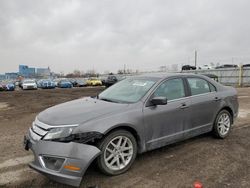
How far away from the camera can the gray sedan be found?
2975 millimetres

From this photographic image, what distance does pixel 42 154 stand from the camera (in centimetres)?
300

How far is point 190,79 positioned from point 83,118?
2.50 m

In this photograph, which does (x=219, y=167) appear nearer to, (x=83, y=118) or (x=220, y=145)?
(x=220, y=145)

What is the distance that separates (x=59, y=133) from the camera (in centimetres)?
307

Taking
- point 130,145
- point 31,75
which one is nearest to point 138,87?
point 130,145

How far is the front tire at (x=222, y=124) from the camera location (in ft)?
16.4

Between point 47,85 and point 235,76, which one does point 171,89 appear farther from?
point 47,85

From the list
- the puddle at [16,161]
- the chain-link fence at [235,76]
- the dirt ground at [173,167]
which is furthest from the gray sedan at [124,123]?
the chain-link fence at [235,76]

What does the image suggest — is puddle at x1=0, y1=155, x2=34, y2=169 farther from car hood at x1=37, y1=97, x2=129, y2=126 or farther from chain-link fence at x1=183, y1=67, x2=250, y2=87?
chain-link fence at x1=183, y1=67, x2=250, y2=87

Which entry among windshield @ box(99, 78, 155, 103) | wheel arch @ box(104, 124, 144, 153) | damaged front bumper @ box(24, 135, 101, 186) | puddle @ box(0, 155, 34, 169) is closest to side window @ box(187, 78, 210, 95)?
windshield @ box(99, 78, 155, 103)

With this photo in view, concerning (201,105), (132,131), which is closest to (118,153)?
(132,131)

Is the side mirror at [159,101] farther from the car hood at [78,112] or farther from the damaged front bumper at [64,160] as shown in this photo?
the damaged front bumper at [64,160]

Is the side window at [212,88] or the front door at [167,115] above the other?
the side window at [212,88]

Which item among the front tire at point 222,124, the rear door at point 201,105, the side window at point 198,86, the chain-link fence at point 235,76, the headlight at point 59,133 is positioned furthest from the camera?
the chain-link fence at point 235,76
